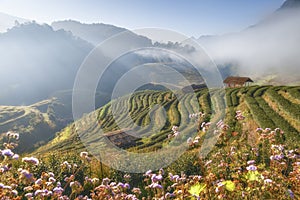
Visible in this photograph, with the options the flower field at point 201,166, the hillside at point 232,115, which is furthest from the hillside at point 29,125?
the flower field at point 201,166

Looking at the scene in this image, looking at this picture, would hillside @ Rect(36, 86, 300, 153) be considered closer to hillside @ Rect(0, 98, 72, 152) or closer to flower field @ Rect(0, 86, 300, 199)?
flower field @ Rect(0, 86, 300, 199)

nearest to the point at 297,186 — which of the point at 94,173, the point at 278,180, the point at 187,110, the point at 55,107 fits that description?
the point at 278,180

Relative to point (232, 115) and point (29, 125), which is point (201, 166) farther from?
point (29, 125)

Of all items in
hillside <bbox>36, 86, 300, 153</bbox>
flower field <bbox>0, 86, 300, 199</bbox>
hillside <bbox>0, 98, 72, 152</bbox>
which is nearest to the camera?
flower field <bbox>0, 86, 300, 199</bbox>

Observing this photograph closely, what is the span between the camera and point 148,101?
308ft

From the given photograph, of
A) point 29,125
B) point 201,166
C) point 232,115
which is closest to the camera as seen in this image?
point 201,166

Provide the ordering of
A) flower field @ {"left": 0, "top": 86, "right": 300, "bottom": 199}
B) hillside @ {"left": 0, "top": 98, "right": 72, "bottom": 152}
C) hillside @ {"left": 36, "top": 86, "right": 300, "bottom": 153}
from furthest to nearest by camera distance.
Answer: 1. hillside @ {"left": 0, "top": 98, "right": 72, "bottom": 152}
2. hillside @ {"left": 36, "top": 86, "right": 300, "bottom": 153}
3. flower field @ {"left": 0, "top": 86, "right": 300, "bottom": 199}

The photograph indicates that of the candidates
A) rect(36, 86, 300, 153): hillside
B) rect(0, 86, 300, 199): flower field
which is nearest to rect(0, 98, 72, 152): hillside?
rect(36, 86, 300, 153): hillside

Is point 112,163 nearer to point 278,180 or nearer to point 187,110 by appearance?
point 278,180

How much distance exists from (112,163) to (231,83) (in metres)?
101

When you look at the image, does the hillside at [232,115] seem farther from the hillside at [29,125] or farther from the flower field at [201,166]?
the hillside at [29,125]

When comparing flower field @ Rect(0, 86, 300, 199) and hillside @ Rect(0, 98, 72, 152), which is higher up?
flower field @ Rect(0, 86, 300, 199)

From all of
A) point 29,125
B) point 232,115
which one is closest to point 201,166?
point 232,115

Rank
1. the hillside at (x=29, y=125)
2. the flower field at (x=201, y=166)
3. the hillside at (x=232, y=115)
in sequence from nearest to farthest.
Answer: the flower field at (x=201, y=166)
the hillside at (x=232, y=115)
the hillside at (x=29, y=125)
